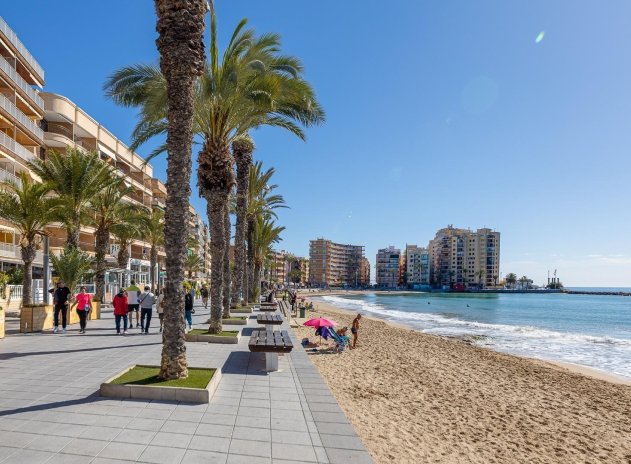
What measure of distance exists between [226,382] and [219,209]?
7.74 metres

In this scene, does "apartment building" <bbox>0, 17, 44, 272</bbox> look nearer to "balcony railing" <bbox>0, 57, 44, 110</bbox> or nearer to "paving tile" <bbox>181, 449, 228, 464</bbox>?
"balcony railing" <bbox>0, 57, 44, 110</bbox>

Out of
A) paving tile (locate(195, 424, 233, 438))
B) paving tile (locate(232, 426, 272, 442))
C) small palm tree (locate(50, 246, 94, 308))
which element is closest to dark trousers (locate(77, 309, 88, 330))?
small palm tree (locate(50, 246, 94, 308))

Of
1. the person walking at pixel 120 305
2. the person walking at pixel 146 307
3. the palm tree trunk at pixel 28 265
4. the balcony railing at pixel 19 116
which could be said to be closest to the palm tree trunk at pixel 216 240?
the person walking at pixel 146 307

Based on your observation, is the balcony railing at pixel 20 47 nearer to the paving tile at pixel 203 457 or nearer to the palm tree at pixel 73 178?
the palm tree at pixel 73 178

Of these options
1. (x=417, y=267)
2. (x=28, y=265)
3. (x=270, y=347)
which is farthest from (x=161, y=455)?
(x=417, y=267)

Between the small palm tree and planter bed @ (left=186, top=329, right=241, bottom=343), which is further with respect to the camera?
the small palm tree

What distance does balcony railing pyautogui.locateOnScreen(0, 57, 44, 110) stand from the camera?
93.3ft

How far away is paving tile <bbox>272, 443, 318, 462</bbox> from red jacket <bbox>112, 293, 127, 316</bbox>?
34.5 ft

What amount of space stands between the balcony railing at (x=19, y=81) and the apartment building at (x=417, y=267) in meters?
164

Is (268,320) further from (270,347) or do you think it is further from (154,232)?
(154,232)

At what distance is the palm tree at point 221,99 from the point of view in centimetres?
1296

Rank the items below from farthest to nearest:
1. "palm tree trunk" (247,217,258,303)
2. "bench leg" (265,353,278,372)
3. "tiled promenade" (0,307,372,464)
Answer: "palm tree trunk" (247,217,258,303) < "bench leg" (265,353,278,372) < "tiled promenade" (0,307,372,464)

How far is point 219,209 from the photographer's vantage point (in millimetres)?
14422

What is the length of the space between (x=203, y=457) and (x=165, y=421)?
4.22 ft
